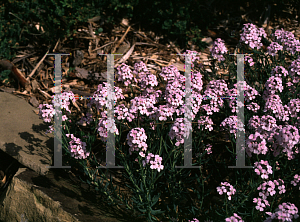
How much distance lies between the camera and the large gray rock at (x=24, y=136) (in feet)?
13.0

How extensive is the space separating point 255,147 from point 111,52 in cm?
364

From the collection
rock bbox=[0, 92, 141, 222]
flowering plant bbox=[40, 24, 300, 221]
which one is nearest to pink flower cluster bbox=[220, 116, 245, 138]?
flowering plant bbox=[40, 24, 300, 221]

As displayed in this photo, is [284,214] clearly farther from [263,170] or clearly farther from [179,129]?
[179,129]

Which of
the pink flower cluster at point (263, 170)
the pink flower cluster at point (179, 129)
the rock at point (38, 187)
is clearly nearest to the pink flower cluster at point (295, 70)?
the pink flower cluster at point (263, 170)

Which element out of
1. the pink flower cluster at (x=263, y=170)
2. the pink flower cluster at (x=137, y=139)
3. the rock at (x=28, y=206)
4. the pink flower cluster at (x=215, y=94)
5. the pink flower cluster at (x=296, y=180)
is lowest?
the rock at (x=28, y=206)

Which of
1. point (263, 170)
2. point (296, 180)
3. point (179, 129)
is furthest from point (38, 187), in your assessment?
point (296, 180)

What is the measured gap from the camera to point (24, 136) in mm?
4309

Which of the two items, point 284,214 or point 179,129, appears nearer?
point 284,214

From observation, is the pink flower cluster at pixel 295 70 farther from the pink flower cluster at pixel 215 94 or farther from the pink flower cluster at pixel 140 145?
the pink flower cluster at pixel 140 145

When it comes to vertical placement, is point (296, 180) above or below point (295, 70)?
below

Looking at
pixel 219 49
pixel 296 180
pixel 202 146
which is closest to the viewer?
pixel 296 180

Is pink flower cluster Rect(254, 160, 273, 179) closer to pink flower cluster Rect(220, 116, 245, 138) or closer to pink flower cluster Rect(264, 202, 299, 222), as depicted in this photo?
pink flower cluster Rect(264, 202, 299, 222)

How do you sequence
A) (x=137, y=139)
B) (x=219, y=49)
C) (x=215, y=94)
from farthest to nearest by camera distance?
(x=219, y=49) → (x=215, y=94) → (x=137, y=139)

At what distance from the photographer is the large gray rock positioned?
13.0 feet
